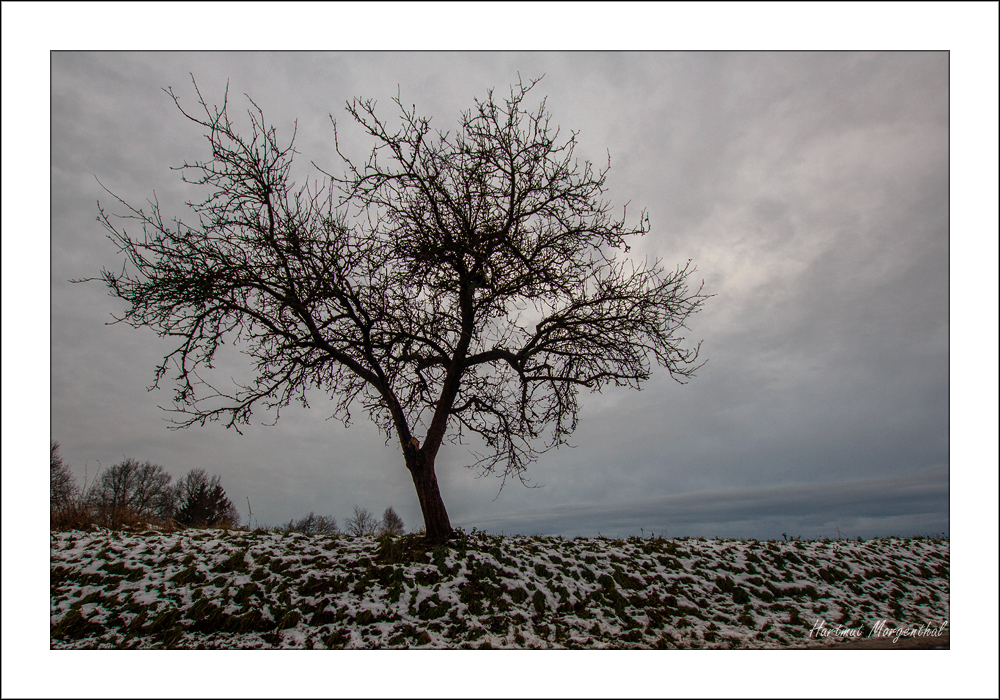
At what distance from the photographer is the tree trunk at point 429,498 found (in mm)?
9867

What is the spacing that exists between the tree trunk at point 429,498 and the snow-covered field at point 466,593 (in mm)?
443

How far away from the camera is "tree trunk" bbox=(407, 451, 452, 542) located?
987 centimetres

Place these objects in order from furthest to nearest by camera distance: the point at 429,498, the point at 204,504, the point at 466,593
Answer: the point at 204,504 < the point at 429,498 < the point at 466,593

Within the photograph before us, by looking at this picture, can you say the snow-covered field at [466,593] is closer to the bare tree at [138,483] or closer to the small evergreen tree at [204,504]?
the bare tree at [138,483]

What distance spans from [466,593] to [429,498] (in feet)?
8.70

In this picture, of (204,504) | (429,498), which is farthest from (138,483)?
(429,498)

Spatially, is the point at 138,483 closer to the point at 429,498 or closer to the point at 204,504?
the point at 204,504

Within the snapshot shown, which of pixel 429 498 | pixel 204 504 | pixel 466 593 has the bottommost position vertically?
pixel 204 504

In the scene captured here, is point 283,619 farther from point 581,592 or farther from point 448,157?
point 448,157

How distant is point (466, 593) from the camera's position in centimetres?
768

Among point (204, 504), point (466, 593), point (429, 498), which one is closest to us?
point (466, 593)

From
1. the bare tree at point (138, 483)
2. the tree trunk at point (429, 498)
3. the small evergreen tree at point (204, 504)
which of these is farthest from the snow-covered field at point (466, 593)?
the small evergreen tree at point (204, 504)

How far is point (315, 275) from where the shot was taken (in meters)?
9.15

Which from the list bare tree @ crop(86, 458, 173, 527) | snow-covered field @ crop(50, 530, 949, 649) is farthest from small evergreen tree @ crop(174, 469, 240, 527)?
snow-covered field @ crop(50, 530, 949, 649)
